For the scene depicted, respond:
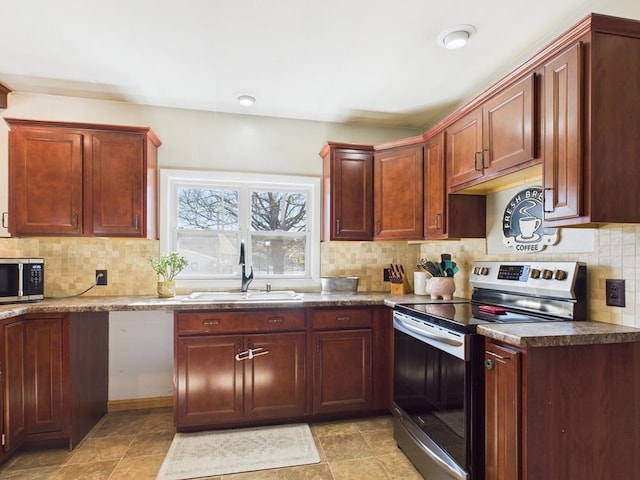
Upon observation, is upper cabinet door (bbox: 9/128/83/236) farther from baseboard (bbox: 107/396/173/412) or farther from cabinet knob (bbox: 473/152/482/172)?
cabinet knob (bbox: 473/152/482/172)

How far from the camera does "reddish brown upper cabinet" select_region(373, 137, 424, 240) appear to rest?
9.05 ft

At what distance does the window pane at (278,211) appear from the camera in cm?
317

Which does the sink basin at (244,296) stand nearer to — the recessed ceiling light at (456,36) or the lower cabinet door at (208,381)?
the lower cabinet door at (208,381)

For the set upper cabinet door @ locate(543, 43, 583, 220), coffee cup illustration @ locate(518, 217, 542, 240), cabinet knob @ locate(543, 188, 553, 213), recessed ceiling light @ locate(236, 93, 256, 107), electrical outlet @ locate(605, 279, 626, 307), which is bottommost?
electrical outlet @ locate(605, 279, 626, 307)

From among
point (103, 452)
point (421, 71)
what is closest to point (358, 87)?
point (421, 71)

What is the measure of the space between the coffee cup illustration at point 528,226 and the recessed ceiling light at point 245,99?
7.11 feet

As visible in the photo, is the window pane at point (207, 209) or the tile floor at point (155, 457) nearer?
the tile floor at point (155, 457)

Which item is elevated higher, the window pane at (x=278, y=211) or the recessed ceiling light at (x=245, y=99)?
the recessed ceiling light at (x=245, y=99)

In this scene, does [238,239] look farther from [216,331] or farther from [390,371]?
[390,371]

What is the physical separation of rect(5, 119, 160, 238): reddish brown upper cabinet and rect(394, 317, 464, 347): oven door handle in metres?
1.99

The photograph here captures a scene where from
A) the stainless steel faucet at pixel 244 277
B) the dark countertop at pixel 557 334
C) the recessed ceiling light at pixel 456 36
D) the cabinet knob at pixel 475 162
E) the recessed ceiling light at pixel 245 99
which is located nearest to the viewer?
the dark countertop at pixel 557 334

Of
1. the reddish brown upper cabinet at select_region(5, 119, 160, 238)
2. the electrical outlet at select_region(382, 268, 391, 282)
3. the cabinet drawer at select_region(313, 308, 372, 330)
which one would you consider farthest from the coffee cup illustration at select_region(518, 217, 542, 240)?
the reddish brown upper cabinet at select_region(5, 119, 160, 238)

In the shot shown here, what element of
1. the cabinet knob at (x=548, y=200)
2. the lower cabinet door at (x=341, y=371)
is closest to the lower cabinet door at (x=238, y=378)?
the lower cabinet door at (x=341, y=371)

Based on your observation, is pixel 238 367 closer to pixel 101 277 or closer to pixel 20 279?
pixel 101 277
